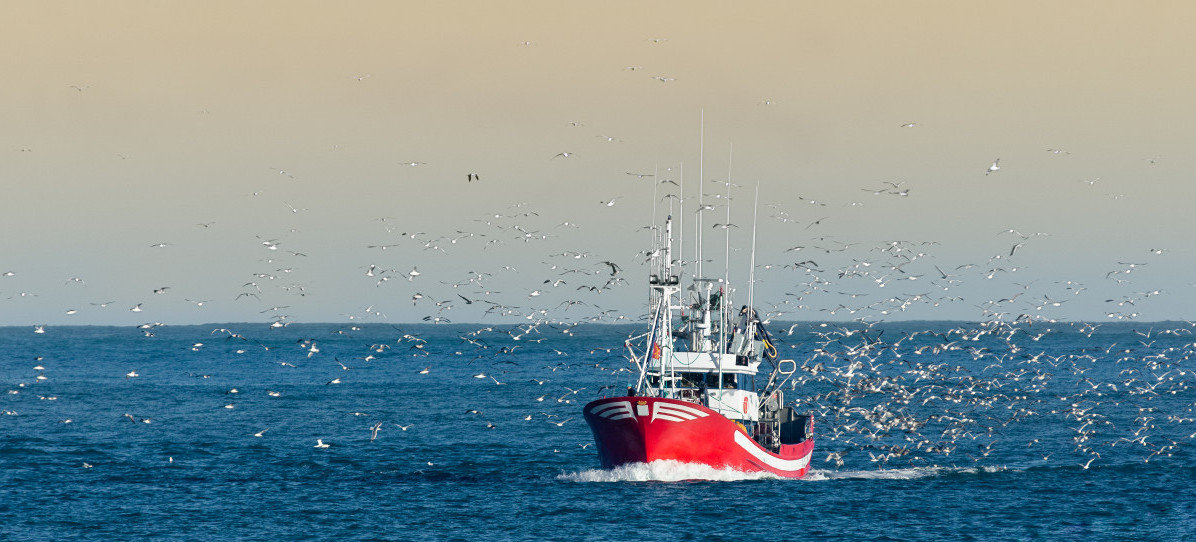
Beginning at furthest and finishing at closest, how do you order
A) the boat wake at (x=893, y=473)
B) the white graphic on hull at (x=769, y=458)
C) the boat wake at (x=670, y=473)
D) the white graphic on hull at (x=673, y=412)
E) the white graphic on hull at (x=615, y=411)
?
the boat wake at (x=893, y=473)
the white graphic on hull at (x=769, y=458)
the boat wake at (x=670, y=473)
the white graphic on hull at (x=615, y=411)
the white graphic on hull at (x=673, y=412)

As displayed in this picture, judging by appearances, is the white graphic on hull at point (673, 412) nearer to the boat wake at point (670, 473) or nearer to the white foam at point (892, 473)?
the boat wake at point (670, 473)

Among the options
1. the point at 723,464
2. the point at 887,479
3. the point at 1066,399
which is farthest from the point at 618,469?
the point at 1066,399

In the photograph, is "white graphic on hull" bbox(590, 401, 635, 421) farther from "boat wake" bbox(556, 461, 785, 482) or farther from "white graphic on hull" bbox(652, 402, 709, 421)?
"boat wake" bbox(556, 461, 785, 482)

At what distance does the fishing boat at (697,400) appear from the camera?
54.7 meters

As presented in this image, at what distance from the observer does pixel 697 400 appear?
189 ft

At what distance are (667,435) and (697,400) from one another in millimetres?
3295

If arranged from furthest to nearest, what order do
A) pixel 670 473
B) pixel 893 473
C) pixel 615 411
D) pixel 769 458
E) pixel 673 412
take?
pixel 893 473
pixel 769 458
pixel 670 473
pixel 615 411
pixel 673 412

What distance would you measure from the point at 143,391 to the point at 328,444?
56740 millimetres

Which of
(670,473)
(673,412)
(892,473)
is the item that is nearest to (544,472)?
(670,473)

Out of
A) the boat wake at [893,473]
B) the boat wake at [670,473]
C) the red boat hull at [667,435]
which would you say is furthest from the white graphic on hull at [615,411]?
the boat wake at [893,473]

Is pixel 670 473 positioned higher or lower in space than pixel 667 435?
lower

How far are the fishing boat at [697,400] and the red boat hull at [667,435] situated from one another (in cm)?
4

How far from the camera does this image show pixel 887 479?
6228 centimetres

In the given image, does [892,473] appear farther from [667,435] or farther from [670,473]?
[667,435]
